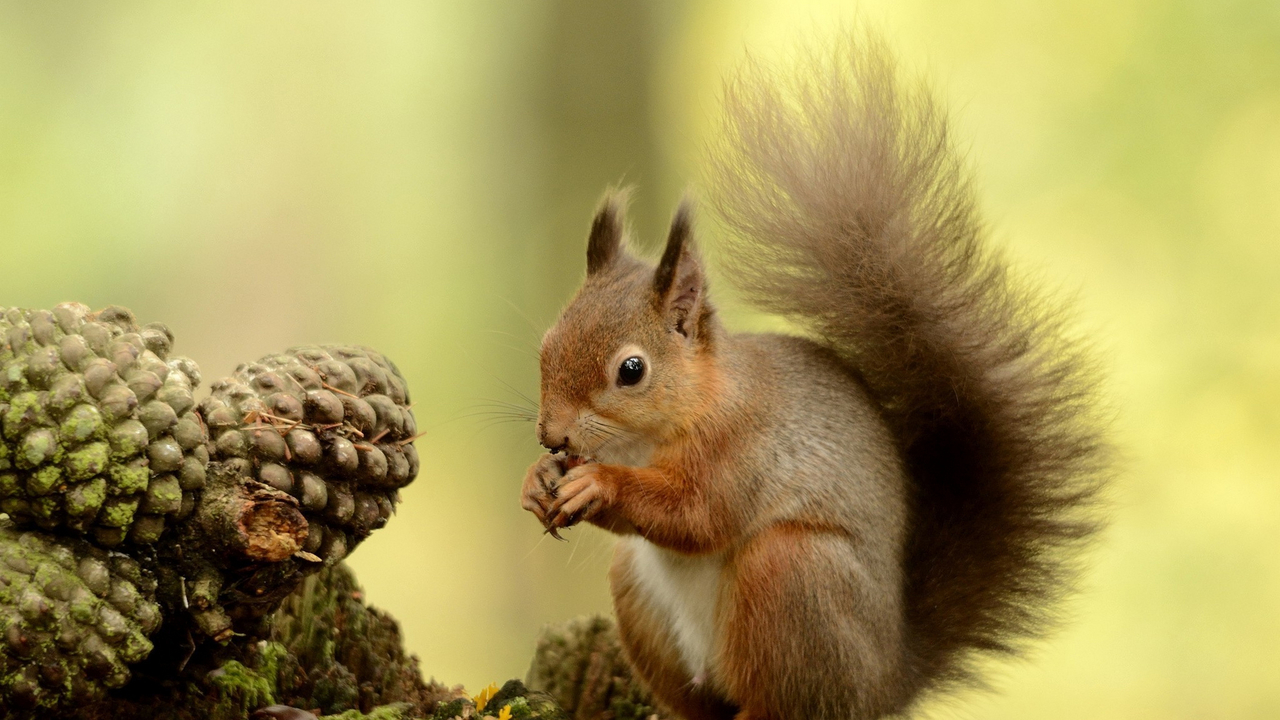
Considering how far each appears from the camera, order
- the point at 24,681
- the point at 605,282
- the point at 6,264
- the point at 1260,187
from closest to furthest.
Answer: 1. the point at 24,681
2. the point at 605,282
3. the point at 6,264
4. the point at 1260,187

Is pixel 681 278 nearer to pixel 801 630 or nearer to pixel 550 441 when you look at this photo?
pixel 550 441

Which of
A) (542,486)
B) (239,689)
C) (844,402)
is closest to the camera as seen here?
(239,689)

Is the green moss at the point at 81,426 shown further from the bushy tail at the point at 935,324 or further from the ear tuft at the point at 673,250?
the bushy tail at the point at 935,324

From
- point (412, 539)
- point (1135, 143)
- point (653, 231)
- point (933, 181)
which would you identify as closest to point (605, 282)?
point (933, 181)

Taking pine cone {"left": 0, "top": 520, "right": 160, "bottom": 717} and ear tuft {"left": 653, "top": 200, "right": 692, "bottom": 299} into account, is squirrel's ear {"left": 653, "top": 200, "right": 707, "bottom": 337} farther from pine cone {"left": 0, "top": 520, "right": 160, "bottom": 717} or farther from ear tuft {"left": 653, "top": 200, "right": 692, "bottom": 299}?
pine cone {"left": 0, "top": 520, "right": 160, "bottom": 717}

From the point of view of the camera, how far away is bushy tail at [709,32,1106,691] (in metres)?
1.41

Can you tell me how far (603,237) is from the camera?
4.76 ft

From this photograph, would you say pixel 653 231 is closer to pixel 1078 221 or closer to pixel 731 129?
pixel 1078 221

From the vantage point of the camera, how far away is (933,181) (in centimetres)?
142

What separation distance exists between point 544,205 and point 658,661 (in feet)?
5.05

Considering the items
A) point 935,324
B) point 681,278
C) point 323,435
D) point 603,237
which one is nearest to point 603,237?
point 603,237

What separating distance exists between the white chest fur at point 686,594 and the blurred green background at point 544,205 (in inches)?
40.0

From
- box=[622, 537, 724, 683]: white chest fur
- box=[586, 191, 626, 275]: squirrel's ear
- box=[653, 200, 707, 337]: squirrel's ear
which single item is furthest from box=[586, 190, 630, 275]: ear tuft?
box=[622, 537, 724, 683]: white chest fur

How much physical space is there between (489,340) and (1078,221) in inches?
56.0
